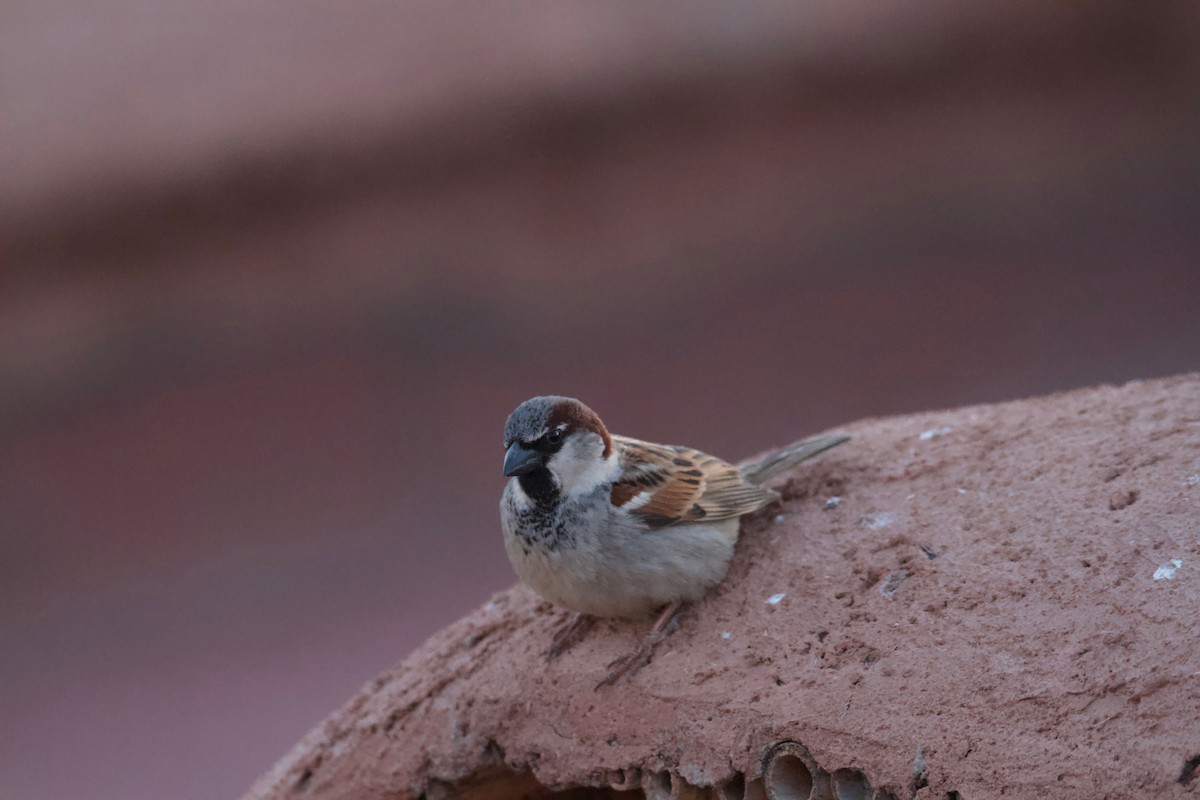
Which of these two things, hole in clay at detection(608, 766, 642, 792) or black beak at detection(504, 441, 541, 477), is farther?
black beak at detection(504, 441, 541, 477)

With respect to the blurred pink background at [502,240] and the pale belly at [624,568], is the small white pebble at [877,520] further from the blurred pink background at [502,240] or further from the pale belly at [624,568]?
the blurred pink background at [502,240]

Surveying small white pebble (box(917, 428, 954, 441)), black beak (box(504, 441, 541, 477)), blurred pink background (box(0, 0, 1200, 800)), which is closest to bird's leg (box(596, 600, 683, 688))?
black beak (box(504, 441, 541, 477))

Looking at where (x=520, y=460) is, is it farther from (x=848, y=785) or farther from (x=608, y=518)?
(x=848, y=785)

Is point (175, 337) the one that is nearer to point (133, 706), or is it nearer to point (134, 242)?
point (134, 242)

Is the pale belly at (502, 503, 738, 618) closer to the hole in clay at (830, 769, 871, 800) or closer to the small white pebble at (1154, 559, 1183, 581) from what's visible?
the hole in clay at (830, 769, 871, 800)

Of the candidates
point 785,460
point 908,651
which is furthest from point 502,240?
point 908,651

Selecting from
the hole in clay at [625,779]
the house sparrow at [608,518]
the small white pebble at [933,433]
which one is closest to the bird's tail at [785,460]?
the house sparrow at [608,518]
